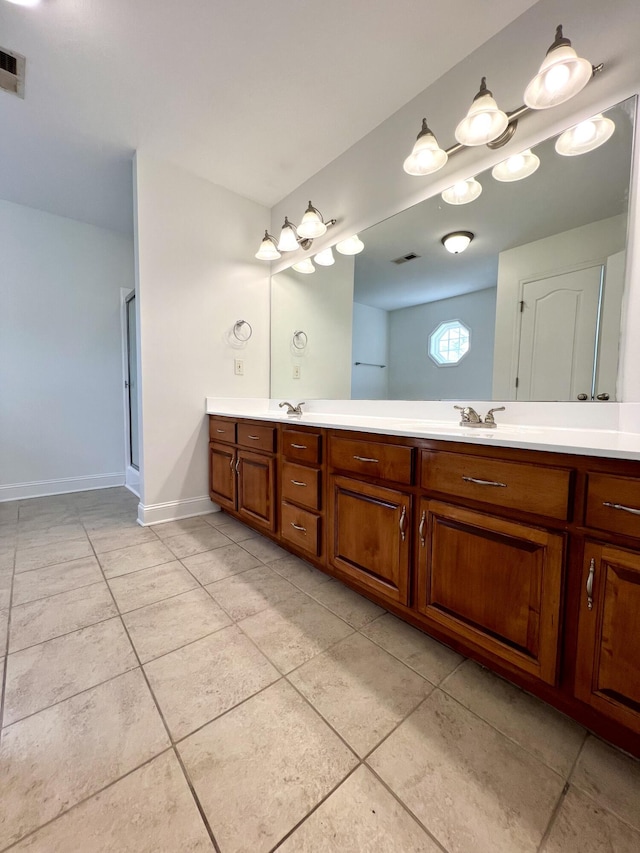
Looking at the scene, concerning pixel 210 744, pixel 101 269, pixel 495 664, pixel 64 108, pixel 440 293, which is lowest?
pixel 210 744

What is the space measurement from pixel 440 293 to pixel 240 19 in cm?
144

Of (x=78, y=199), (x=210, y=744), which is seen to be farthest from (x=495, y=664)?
(x=78, y=199)

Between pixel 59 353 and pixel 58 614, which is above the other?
pixel 59 353

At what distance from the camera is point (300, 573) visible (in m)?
1.77

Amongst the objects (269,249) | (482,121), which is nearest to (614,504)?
(482,121)

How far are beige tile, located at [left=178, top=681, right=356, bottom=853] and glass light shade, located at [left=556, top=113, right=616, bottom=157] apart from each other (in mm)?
2137

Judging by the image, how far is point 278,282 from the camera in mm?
2797

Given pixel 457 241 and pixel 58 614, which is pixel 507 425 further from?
pixel 58 614

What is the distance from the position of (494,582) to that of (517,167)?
1634 mm

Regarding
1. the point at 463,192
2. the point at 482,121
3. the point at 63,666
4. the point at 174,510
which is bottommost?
the point at 63,666

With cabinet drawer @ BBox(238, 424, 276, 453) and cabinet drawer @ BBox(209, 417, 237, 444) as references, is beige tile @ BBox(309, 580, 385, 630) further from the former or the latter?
cabinet drawer @ BBox(209, 417, 237, 444)

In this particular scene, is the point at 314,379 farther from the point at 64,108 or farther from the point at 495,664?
the point at 64,108

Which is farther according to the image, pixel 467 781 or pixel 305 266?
pixel 305 266

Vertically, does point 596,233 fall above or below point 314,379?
above
